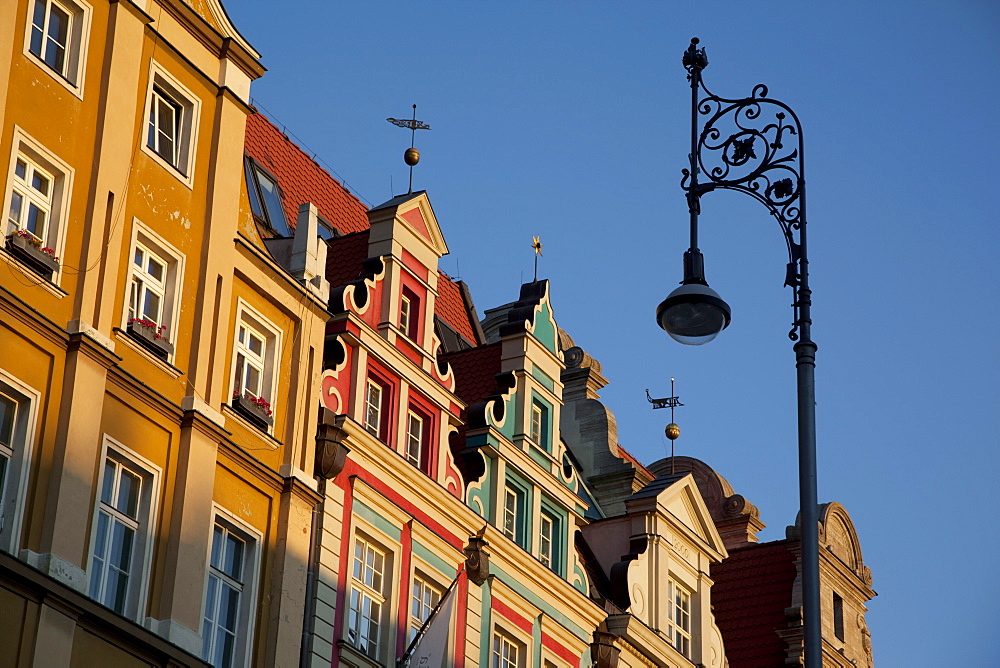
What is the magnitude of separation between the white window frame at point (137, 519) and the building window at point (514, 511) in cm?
1050

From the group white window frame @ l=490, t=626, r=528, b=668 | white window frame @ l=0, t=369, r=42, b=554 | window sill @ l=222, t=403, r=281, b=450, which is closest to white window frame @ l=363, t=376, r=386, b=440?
window sill @ l=222, t=403, r=281, b=450

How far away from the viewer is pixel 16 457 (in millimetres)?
22703

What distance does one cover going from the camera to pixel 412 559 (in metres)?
→ 30.9

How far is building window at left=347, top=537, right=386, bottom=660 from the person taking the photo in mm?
29250

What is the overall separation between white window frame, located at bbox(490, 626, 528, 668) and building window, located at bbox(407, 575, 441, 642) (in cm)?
202

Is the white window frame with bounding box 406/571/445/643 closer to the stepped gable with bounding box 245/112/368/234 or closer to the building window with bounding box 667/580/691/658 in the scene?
the stepped gable with bounding box 245/112/368/234

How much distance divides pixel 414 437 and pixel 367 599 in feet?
11.6

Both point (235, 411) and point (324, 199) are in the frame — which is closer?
point (235, 411)

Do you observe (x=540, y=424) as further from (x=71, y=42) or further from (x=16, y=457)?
(x=16, y=457)

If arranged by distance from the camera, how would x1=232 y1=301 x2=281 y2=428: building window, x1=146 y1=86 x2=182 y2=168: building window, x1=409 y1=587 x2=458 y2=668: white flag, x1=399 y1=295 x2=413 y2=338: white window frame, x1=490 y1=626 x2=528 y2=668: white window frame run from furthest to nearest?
x1=490 y1=626 x2=528 y2=668: white window frame → x1=399 y1=295 x2=413 y2=338: white window frame → x1=409 y1=587 x2=458 y2=668: white flag → x1=232 y1=301 x2=281 y2=428: building window → x1=146 y1=86 x2=182 y2=168: building window

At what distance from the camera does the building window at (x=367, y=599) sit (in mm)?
29250

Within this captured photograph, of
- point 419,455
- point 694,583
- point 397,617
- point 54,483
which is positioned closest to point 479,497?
point 419,455

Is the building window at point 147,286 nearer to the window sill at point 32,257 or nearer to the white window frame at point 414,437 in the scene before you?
the window sill at point 32,257

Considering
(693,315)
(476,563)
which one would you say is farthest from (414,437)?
(693,315)
